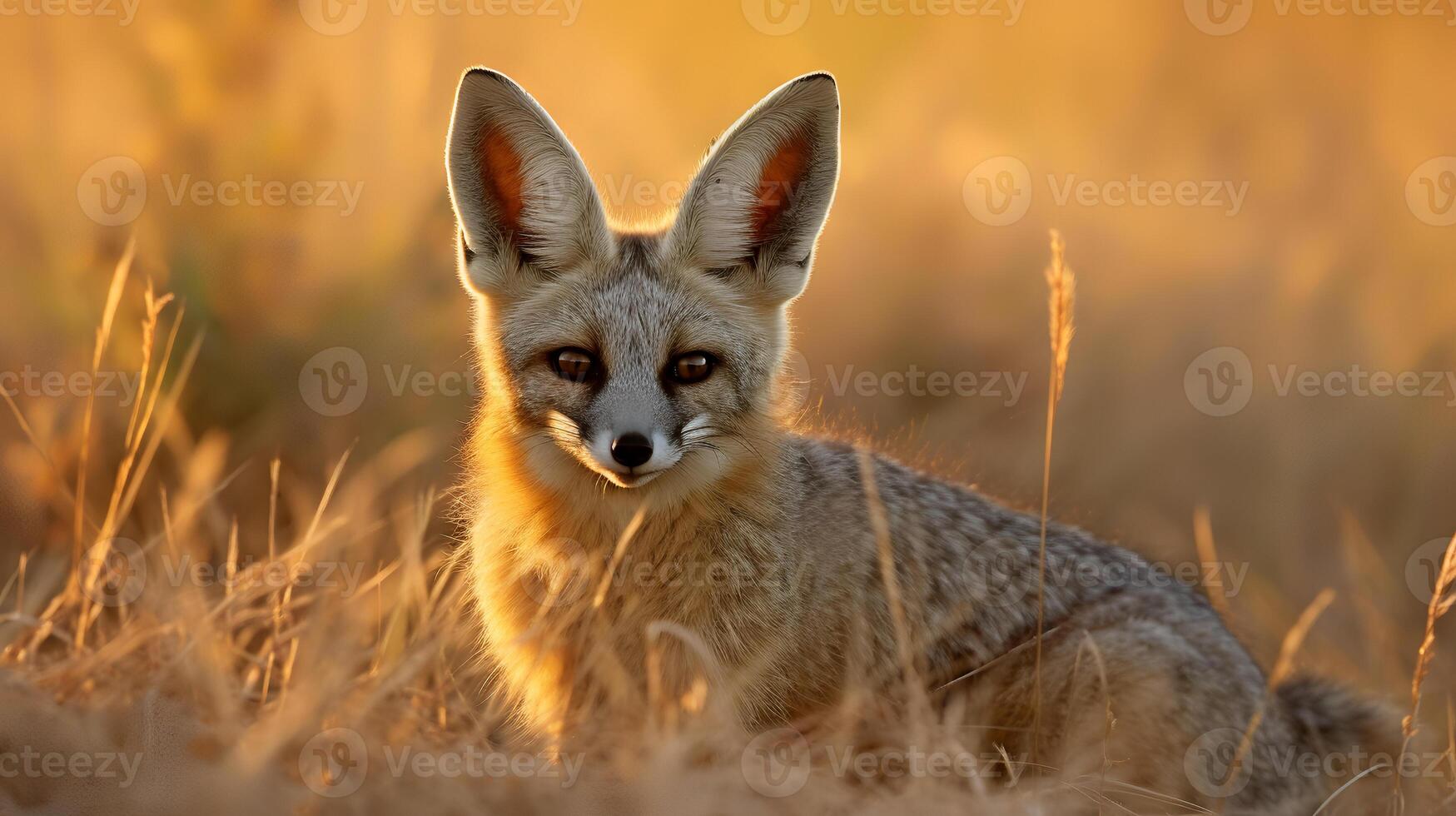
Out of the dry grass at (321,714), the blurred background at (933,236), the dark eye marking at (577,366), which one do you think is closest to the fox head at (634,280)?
the dark eye marking at (577,366)

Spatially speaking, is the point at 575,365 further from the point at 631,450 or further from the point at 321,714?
the point at 321,714

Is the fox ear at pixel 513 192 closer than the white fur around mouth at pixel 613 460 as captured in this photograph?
No

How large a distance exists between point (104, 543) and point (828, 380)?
4.80m

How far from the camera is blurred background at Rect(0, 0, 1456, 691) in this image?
580 cm

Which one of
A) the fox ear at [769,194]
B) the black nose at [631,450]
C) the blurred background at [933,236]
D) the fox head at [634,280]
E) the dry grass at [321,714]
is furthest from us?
the blurred background at [933,236]

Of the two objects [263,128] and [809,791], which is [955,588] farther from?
[263,128]

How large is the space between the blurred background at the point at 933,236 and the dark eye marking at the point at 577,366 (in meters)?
1.44

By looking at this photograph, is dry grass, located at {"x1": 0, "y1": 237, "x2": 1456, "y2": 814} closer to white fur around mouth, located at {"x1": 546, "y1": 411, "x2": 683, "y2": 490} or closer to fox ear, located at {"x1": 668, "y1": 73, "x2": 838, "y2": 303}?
white fur around mouth, located at {"x1": 546, "y1": 411, "x2": 683, "y2": 490}

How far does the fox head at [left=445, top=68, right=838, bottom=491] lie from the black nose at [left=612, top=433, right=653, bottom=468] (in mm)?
100

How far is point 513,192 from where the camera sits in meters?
3.97

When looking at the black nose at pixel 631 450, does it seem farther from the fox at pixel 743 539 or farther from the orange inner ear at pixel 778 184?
the orange inner ear at pixel 778 184

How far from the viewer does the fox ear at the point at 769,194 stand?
150 inches

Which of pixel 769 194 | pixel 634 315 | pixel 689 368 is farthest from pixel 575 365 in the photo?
pixel 769 194

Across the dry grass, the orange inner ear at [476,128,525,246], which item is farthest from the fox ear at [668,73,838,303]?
the dry grass
